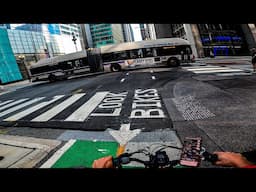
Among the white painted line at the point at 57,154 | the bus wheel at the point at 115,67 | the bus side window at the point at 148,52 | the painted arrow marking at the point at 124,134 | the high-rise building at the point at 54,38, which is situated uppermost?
the high-rise building at the point at 54,38

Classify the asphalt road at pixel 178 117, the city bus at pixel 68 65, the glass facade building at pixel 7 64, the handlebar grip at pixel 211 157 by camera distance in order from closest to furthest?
the handlebar grip at pixel 211 157 → the asphalt road at pixel 178 117 → the city bus at pixel 68 65 → the glass facade building at pixel 7 64

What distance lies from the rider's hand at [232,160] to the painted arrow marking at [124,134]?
1853 mm

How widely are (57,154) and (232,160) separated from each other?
127 inches

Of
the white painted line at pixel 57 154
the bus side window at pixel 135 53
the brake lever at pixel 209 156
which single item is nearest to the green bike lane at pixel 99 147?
the white painted line at pixel 57 154

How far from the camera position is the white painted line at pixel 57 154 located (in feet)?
10.0

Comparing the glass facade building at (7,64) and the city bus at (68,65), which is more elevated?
the glass facade building at (7,64)

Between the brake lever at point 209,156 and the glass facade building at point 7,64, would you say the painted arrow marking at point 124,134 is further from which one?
the glass facade building at point 7,64

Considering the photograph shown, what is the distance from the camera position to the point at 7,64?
3925cm

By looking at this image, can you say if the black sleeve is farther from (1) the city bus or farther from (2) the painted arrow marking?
(1) the city bus
